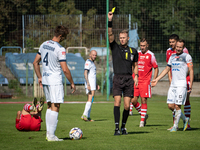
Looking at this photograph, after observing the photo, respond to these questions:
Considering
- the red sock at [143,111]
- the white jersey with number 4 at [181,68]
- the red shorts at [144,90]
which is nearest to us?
Result: the white jersey with number 4 at [181,68]

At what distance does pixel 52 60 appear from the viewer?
6035mm

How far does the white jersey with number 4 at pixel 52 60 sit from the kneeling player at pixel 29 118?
147cm

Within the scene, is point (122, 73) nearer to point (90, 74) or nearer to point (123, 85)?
point (123, 85)

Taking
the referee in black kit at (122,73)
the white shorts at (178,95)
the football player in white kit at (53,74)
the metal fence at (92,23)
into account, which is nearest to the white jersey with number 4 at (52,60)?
the football player in white kit at (53,74)

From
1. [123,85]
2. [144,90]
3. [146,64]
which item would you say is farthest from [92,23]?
[123,85]

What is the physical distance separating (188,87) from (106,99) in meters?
10.6

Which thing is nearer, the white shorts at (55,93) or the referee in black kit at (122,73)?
the white shorts at (55,93)

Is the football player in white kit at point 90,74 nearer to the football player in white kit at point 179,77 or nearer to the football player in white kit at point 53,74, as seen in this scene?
the football player in white kit at point 179,77

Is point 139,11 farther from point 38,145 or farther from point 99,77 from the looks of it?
point 38,145

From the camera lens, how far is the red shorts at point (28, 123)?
735cm

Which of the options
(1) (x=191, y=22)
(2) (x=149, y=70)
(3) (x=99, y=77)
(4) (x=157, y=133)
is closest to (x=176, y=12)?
(1) (x=191, y=22)

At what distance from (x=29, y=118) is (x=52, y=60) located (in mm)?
1967

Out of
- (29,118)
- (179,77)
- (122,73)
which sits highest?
(122,73)

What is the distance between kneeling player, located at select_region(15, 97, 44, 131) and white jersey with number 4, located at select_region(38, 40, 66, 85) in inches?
57.7
